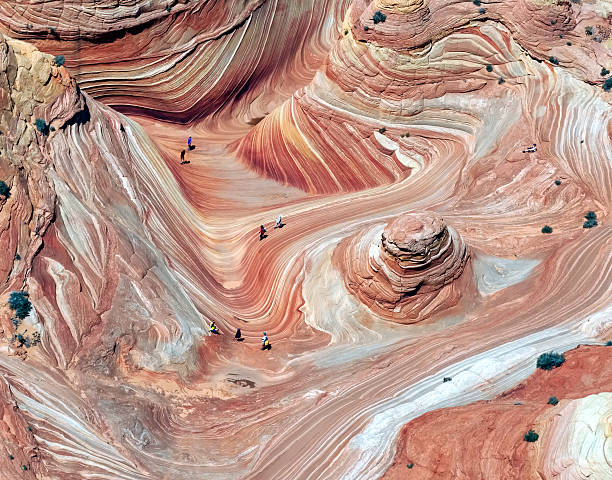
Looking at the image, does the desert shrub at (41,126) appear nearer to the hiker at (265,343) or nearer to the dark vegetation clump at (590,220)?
the hiker at (265,343)

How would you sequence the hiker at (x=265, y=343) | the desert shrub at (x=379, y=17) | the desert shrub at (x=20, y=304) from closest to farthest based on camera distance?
the desert shrub at (x=20, y=304)
the hiker at (x=265, y=343)
the desert shrub at (x=379, y=17)

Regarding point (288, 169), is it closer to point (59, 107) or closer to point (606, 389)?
point (59, 107)

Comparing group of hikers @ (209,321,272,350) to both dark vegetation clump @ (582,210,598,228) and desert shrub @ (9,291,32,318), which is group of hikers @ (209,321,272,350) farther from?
dark vegetation clump @ (582,210,598,228)

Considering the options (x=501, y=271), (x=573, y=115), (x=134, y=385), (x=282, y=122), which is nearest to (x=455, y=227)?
(x=501, y=271)

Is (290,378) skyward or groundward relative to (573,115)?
groundward

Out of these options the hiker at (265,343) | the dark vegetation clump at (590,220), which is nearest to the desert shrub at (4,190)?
the hiker at (265,343)

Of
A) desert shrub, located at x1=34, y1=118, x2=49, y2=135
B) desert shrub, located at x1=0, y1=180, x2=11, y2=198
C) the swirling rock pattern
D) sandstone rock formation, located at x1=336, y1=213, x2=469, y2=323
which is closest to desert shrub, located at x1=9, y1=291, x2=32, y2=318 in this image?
the swirling rock pattern

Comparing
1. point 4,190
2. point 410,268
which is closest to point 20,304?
point 4,190
